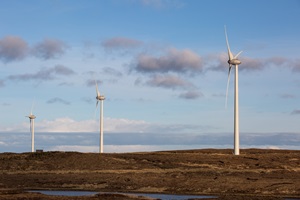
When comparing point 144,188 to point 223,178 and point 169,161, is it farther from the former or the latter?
point 169,161

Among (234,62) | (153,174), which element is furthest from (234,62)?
(153,174)

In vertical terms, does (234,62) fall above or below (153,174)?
above

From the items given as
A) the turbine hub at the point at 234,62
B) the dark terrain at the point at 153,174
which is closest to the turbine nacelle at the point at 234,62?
the turbine hub at the point at 234,62

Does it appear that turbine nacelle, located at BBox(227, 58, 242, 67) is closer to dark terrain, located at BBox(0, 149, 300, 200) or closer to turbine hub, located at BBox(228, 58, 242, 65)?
turbine hub, located at BBox(228, 58, 242, 65)

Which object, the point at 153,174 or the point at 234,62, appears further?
the point at 234,62

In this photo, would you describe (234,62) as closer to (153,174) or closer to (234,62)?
(234,62)

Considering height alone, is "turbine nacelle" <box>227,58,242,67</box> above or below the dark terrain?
above

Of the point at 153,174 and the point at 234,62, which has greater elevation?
the point at 234,62

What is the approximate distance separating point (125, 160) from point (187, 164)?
9.23 metres

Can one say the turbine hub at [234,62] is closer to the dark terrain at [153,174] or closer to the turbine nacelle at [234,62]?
the turbine nacelle at [234,62]

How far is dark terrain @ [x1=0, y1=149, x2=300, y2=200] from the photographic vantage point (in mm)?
60094

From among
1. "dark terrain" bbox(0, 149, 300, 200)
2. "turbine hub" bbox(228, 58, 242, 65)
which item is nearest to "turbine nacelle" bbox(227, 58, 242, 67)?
"turbine hub" bbox(228, 58, 242, 65)

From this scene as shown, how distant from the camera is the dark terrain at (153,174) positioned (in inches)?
2366

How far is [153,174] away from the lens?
72938mm
